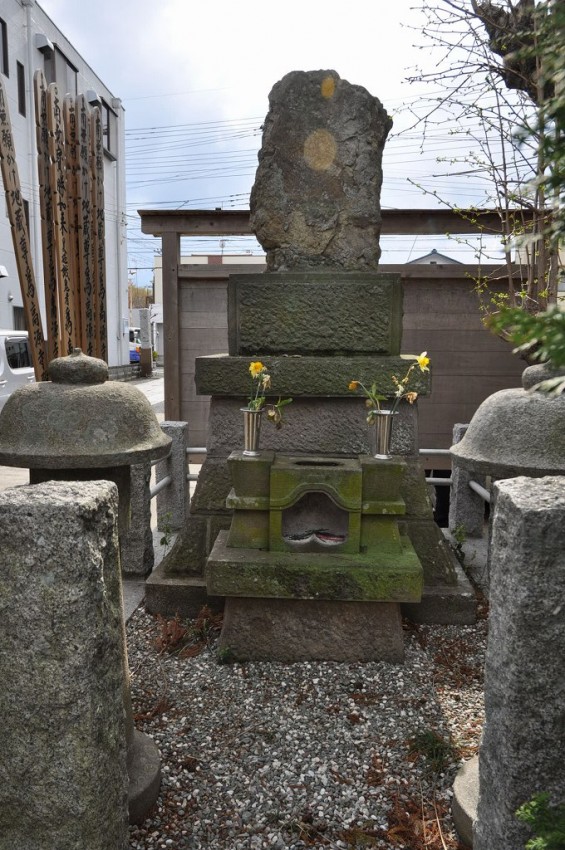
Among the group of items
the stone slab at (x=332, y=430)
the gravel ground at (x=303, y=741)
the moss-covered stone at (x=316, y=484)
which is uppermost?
the stone slab at (x=332, y=430)

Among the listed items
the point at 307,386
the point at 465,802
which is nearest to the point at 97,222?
the point at 307,386

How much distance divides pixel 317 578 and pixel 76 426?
142cm

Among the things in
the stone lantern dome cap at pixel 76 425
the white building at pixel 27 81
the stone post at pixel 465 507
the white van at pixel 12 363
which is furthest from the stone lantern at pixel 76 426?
the white building at pixel 27 81

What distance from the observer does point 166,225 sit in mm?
5922

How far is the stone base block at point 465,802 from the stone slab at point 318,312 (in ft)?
7.72

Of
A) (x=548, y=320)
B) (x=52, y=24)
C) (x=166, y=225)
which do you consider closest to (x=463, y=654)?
(x=548, y=320)

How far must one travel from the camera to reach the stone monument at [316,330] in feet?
12.0

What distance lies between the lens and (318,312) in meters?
3.79

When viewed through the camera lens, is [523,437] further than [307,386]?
No

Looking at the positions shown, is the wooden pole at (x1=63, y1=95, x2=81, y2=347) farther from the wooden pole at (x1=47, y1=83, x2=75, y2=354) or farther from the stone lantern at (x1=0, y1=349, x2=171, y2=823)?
the stone lantern at (x1=0, y1=349, x2=171, y2=823)

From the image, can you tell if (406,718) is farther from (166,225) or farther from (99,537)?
(166,225)

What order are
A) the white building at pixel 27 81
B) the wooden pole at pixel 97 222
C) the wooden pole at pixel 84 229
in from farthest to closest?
the white building at pixel 27 81, the wooden pole at pixel 97 222, the wooden pole at pixel 84 229

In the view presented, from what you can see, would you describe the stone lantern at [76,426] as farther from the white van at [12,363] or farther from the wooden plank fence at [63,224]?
the white van at [12,363]

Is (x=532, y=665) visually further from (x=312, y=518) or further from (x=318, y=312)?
(x=318, y=312)
